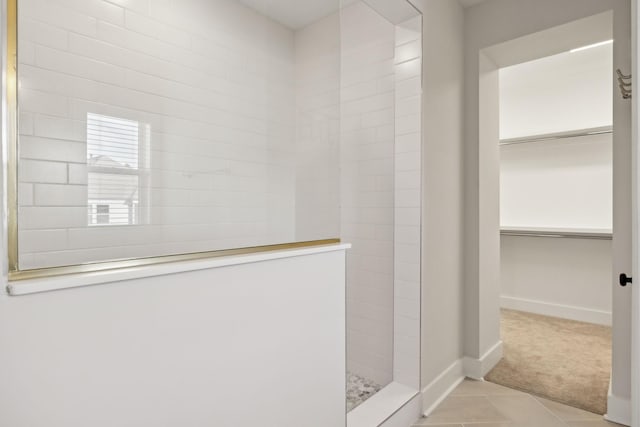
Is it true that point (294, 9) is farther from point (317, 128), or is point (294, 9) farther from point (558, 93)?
point (558, 93)

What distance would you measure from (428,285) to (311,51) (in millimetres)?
1402

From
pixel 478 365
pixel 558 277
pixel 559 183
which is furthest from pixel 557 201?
pixel 478 365

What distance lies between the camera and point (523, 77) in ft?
12.6

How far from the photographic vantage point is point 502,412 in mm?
1989

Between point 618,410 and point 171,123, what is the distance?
2.54 metres

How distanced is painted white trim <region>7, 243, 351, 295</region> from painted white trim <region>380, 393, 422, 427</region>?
1.18m

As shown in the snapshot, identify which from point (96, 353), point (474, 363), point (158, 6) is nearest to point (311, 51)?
point (158, 6)

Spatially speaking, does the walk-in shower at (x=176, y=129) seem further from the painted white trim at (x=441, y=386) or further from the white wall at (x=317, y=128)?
the painted white trim at (x=441, y=386)

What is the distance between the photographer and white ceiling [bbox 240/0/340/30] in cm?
122

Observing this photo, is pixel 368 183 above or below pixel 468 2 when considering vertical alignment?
below

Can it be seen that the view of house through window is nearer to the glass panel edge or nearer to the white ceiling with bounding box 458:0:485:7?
the glass panel edge

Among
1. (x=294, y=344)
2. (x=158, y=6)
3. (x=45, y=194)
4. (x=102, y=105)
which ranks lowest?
(x=294, y=344)

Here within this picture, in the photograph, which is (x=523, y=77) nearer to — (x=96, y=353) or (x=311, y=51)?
(x=311, y=51)

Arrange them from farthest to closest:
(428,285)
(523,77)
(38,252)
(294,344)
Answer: (523,77), (428,285), (294,344), (38,252)
